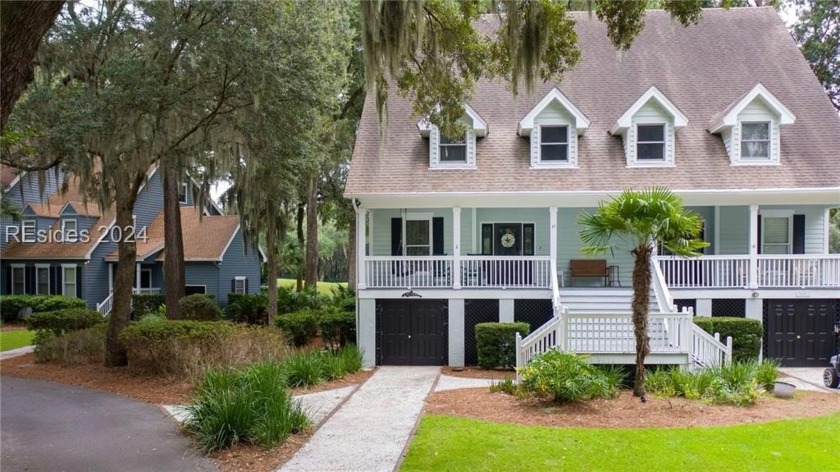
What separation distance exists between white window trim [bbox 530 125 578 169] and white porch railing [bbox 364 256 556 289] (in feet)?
8.89

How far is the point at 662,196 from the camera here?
8.93 metres

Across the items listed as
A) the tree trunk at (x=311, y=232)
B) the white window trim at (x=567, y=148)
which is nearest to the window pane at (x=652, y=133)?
the white window trim at (x=567, y=148)

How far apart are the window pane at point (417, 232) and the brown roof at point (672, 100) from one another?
187 centimetres

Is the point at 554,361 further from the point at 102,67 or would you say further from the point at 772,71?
the point at 772,71

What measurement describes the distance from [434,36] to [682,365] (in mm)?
8063

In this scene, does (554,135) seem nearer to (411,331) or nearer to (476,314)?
(476,314)

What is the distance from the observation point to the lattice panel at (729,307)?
1384 cm

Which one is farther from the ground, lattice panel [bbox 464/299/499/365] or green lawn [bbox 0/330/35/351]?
lattice panel [bbox 464/299/499/365]

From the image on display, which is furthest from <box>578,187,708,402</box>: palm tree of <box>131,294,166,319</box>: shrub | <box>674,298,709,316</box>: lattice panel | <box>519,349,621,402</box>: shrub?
<box>131,294,166,319</box>: shrub

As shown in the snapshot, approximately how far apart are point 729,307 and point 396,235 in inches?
353

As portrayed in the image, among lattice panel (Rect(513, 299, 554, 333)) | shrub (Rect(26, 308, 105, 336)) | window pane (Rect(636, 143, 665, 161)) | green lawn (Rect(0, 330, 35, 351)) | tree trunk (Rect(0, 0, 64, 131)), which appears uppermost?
window pane (Rect(636, 143, 665, 161))

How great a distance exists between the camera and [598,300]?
13922 millimetres

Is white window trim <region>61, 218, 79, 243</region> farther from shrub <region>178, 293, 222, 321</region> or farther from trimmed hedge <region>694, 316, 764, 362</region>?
trimmed hedge <region>694, 316, 764, 362</region>

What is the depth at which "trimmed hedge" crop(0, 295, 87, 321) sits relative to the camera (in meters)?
22.6
